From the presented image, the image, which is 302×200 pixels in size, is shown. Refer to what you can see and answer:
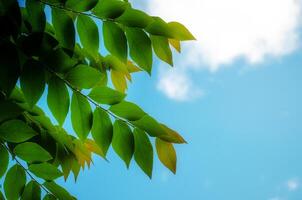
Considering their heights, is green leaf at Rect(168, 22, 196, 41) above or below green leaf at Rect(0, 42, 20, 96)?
above

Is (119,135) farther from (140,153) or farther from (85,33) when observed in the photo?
(85,33)

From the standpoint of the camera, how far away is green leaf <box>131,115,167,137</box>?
5.23 feet

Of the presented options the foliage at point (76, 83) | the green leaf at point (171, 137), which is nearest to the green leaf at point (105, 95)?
the foliage at point (76, 83)

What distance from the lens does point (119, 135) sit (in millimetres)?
1620

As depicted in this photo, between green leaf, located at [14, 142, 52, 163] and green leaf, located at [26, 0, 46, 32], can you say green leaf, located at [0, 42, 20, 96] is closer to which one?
green leaf, located at [26, 0, 46, 32]

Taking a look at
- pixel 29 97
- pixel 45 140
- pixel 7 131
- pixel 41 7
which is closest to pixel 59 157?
pixel 45 140

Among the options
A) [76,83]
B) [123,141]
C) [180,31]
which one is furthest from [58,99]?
[180,31]

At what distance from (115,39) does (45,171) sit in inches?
24.2

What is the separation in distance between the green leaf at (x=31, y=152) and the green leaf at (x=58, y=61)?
0.33 meters

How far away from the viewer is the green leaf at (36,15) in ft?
5.02

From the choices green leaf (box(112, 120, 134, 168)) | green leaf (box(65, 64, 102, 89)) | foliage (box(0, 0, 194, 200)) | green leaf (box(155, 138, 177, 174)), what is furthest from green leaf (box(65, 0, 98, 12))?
green leaf (box(155, 138, 177, 174))

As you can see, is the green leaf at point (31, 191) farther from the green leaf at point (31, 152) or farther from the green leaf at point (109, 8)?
the green leaf at point (109, 8)

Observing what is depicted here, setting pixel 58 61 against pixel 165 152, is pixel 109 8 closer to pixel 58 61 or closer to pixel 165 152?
pixel 58 61

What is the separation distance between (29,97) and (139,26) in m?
0.51
